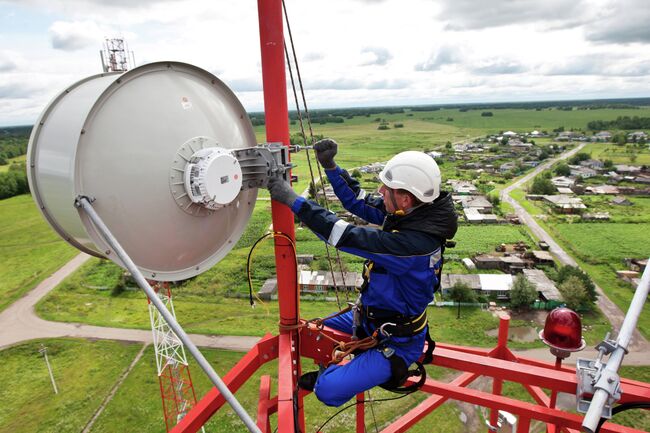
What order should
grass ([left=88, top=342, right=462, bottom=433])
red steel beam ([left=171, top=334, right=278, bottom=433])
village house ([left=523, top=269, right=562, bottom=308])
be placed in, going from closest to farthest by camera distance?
1. red steel beam ([left=171, top=334, right=278, bottom=433])
2. grass ([left=88, top=342, right=462, bottom=433])
3. village house ([left=523, top=269, right=562, bottom=308])

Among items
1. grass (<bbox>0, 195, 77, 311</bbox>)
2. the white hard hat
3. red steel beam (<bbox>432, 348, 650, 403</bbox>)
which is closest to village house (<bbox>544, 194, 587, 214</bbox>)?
red steel beam (<bbox>432, 348, 650, 403</bbox>)

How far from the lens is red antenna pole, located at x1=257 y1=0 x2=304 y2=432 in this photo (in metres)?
3.72

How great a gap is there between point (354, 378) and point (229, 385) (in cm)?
129

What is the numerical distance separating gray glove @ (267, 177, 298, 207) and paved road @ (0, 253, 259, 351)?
20723 millimetres

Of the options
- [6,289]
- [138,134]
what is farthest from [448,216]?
[6,289]

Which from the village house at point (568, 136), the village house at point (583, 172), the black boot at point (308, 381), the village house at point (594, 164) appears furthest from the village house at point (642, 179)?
the black boot at point (308, 381)

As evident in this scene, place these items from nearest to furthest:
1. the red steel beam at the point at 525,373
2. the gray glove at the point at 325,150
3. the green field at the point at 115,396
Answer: the red steel beam at the point at 525,373 < the gray glove at the point at 325,150 < the green field at the point at 115,396

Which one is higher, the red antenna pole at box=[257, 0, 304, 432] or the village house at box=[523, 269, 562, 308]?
the red antenna pole at box=[257, 0, 304, 432]

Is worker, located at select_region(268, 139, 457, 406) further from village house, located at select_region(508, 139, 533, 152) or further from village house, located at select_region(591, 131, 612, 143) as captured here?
village house, located at select_region(591, 131, 612, 143)

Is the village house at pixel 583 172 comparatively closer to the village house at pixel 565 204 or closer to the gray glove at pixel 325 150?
the village house at pixel 565 204

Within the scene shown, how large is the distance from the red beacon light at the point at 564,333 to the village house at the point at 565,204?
50.2 meters

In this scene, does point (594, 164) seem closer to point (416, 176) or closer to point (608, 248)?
point (608, 248)

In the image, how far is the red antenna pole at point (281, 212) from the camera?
372 cm

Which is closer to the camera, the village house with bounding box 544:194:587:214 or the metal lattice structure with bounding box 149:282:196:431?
the metal lattice structure with bounding box 149:282:196:431
